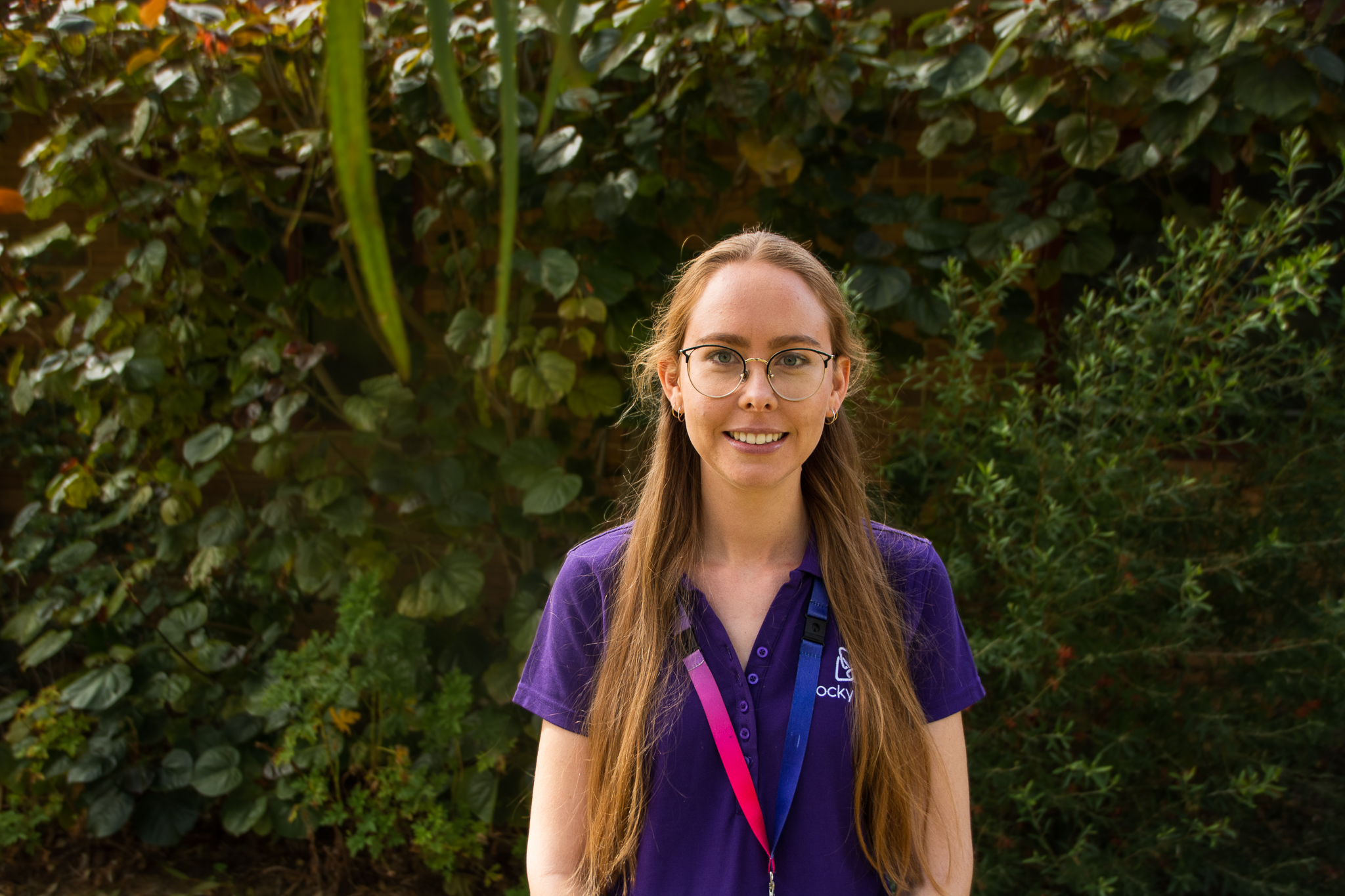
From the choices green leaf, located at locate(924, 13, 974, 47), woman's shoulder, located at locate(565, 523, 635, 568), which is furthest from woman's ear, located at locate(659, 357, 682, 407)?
green leaf, located at locate(924, 13, 974, 47)

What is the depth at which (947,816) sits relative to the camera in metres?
1.47

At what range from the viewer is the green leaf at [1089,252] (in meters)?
2.80

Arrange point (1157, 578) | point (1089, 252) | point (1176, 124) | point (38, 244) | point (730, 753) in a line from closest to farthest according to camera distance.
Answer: point (730, 753) < point (1157, 578) < point (1176, 124) < point (1089, 252) < point (38, 244)

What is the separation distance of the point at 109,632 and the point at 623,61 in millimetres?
2470

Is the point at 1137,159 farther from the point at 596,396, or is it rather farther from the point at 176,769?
the point at 176,769

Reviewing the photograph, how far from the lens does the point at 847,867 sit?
4.57 feet

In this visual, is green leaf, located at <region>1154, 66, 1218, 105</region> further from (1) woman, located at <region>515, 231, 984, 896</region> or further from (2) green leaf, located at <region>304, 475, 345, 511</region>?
(2) green leaf, located at <region>304, 475, 345, 511</region>

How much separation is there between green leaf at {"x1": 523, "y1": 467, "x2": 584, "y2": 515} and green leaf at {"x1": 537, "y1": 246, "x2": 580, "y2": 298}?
0.53 meters

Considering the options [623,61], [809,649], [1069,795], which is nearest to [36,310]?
[623,61]

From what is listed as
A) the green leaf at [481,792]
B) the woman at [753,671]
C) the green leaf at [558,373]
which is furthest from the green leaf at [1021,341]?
the green leaf at [481,792]

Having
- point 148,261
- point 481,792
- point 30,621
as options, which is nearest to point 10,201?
point 148,261

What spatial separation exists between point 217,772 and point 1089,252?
119 inches

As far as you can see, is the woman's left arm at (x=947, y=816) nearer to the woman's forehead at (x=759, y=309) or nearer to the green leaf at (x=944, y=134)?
the woman's forehead at (x=759, y=309)

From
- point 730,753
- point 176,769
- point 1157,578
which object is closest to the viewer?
point 730,753
